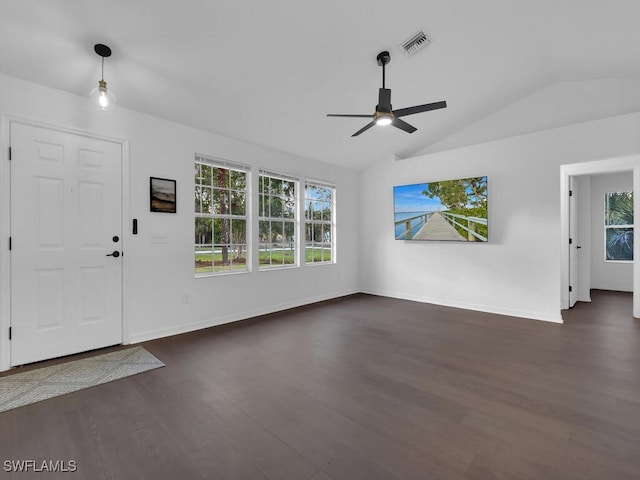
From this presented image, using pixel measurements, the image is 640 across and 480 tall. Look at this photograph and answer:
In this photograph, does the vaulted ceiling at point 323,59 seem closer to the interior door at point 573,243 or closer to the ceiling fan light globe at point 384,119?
the ceiling fan light globe at point 384,119

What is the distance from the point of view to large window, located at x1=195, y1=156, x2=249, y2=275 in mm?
4102

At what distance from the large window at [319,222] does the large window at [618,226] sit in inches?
232

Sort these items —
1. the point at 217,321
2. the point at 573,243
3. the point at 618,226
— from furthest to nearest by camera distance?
the point at 618,226 → the point at 573,243 → the point at 217,321

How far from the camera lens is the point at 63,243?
3.04 m

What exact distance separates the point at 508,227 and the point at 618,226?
3725 mm

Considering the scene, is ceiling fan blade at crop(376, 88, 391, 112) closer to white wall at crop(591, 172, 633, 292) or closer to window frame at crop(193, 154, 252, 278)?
window frame at crop(193, 154, 252, 278)

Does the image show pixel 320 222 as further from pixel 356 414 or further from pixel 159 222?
pixel 356 414

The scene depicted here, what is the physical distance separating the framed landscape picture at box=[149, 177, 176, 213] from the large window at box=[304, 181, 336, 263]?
2.34 m

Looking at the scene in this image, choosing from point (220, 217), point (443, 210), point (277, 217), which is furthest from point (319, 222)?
point (443, 210)

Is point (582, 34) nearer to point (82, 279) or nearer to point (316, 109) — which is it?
point (316, 109)

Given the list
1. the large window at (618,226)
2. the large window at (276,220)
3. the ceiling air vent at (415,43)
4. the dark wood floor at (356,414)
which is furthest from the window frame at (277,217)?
the large window at (618,226)

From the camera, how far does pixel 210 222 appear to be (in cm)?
420

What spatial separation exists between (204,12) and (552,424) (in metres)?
3.94

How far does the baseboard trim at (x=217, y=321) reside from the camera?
3.52 meters
